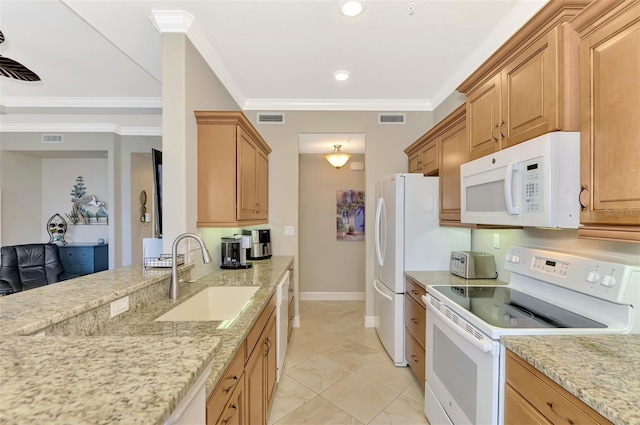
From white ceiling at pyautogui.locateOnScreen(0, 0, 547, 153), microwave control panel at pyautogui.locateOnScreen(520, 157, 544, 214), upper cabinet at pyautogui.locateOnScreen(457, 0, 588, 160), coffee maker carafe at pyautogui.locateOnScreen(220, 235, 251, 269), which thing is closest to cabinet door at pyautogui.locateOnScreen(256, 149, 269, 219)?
coffee maker carafe at pyautogui.locateOnScreen(220, 235, 251, 269)

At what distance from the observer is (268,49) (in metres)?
2.45

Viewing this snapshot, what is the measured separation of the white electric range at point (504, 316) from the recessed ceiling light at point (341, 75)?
2.14 metres

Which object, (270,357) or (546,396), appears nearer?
(546,396)

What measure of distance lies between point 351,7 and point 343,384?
2899 mm

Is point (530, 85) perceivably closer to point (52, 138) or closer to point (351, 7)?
point (351, 7)

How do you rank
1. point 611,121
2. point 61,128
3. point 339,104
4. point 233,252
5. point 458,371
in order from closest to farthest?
point 611,121 < point 458,371 < point 233,252 < point 339,104 < point 61,128

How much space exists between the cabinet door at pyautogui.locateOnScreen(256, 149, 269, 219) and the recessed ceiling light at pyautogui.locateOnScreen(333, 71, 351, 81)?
1.10 meters

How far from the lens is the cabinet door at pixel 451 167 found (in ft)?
7.53

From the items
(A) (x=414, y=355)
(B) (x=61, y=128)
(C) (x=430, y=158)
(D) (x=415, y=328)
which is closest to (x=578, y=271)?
(D) (x=415, y=328)

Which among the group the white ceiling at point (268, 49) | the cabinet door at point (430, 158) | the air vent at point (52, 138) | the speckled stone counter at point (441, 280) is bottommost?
the speckled stone counter at point (441, 280)

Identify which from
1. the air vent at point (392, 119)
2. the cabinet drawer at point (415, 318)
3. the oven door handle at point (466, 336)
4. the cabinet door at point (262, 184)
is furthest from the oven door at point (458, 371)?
the air vent at point (392, 119)

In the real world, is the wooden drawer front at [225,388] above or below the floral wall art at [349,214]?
below

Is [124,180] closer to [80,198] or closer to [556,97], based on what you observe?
[80,198]

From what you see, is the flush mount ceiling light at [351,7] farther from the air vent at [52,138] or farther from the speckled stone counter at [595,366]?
the air vent at [52,138]
